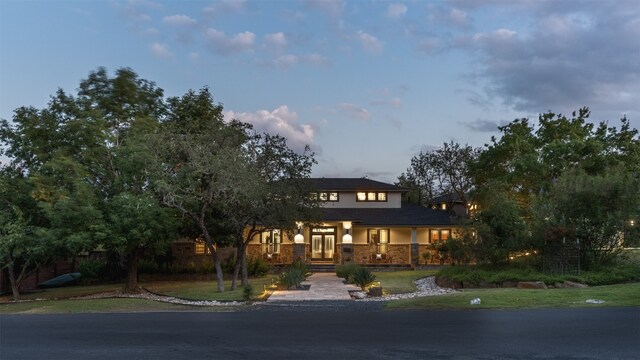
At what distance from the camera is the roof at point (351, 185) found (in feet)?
148

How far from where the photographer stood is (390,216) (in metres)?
43.5

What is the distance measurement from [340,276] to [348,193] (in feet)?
40.3

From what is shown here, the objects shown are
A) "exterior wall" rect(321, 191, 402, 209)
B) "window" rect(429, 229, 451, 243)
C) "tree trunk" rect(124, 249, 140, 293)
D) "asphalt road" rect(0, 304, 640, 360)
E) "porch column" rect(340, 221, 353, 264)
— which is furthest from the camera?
"exterior wall" rect(321, 191, 402, 209)

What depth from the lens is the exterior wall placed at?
45.4 m

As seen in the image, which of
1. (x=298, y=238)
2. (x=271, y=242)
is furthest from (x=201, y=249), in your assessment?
(x=298, y=238)

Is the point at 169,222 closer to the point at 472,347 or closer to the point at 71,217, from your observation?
the point at 71,217

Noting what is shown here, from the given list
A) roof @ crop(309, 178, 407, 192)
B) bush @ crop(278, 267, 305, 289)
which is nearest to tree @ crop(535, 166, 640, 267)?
bush @ crop(278, 267, 305, 289)

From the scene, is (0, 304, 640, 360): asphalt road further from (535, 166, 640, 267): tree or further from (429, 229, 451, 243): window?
(429, 229, 451, 243): window

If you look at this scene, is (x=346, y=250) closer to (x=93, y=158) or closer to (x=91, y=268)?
(x=91, y=268)

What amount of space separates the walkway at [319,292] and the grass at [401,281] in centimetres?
168

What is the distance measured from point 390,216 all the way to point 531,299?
23370 millimetres

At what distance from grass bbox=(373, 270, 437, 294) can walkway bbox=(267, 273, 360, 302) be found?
1684mm

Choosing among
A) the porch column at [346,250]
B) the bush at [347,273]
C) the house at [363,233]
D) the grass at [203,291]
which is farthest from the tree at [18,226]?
the porch column at [346,250]

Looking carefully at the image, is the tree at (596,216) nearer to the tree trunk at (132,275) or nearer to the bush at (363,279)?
the bush at (363,279)
